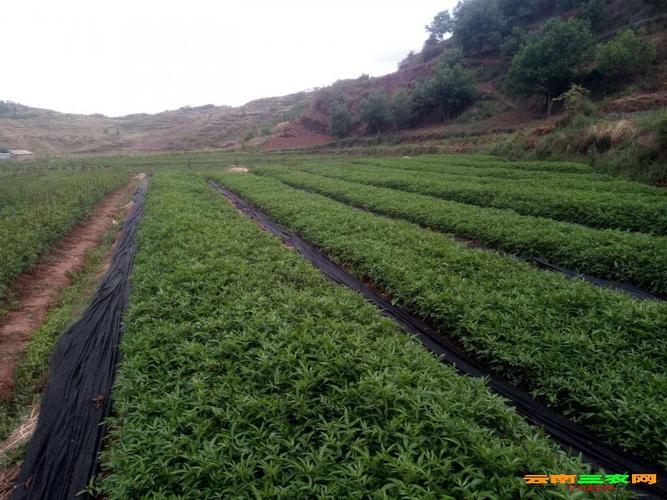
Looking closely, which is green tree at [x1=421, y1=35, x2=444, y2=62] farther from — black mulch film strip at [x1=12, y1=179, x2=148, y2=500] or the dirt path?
black mulch film strip at [x1=12, y1=179, x2=148, y2=500]

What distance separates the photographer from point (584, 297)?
17.1 ft

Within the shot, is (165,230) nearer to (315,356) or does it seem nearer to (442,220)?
(315,356)

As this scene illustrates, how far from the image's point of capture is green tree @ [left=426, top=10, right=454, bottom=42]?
66.1 meters

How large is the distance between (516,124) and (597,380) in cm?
3374

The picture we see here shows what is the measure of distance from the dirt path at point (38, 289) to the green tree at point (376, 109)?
3967cm

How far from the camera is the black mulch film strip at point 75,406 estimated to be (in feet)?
11.0

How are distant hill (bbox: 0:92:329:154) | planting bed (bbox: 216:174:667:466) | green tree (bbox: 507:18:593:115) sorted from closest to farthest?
planting bed (bbox: 216:174:667:466) → green tree (bbox: 507:18:593:115) → distant hill (bbox: 0:92:329:154)

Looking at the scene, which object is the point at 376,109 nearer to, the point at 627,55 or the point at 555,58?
the point at 555,58

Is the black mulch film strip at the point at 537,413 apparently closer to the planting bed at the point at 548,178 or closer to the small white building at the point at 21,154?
the planting bed at the point at 548,178

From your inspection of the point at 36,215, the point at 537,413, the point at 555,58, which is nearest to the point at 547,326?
the point at 537,413

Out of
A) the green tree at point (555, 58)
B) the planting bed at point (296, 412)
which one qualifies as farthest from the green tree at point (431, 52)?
the planting bed at point (296, 412)

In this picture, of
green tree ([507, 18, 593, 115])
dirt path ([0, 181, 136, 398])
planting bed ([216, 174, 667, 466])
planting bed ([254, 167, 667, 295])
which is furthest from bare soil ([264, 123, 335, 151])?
planting bed ([216, 174, 667, 466])

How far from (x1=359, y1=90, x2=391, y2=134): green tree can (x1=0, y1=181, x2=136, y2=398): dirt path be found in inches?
1562

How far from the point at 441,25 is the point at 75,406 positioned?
7981cm
